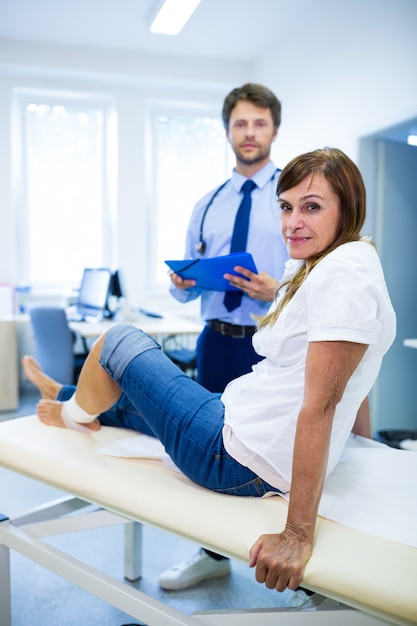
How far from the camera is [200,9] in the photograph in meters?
3.75

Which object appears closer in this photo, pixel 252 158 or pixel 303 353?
pixel 303 353

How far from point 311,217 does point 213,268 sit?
0.58 metres

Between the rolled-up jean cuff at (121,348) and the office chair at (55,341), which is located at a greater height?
the rolled-up jean cuff at (121,348)

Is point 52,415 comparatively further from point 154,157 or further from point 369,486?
point 154,157

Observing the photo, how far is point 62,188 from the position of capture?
4.91 meters

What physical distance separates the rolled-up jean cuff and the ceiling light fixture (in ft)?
9.65

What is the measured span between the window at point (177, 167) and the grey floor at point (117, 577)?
10.7 feet

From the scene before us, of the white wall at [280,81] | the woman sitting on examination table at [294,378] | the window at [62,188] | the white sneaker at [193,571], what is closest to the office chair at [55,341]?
the white wall at [280,81]

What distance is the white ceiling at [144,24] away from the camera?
12.2ft

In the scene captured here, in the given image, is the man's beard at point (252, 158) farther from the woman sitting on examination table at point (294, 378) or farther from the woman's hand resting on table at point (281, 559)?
the woman's hand resting on table at point (281, 559)

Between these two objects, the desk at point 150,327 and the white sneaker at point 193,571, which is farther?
the desk at point 150,327

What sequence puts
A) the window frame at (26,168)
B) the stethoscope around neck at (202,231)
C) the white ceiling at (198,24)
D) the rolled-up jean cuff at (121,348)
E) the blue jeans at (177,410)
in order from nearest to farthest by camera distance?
1. the blue jeans at (177,410)
2. the rolled-up jean cuff at (121,348)
3. the stethoscope around neck at (202,231)
4. the white ceiling at (198,24)
5. the window frame at (26,168)

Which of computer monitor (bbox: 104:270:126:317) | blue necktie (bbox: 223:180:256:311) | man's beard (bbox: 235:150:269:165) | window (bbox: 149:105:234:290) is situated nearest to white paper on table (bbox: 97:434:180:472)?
blue necktie (bbox: 223:180:256:311)

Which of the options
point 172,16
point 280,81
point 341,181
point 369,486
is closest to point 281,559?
point 369,486
